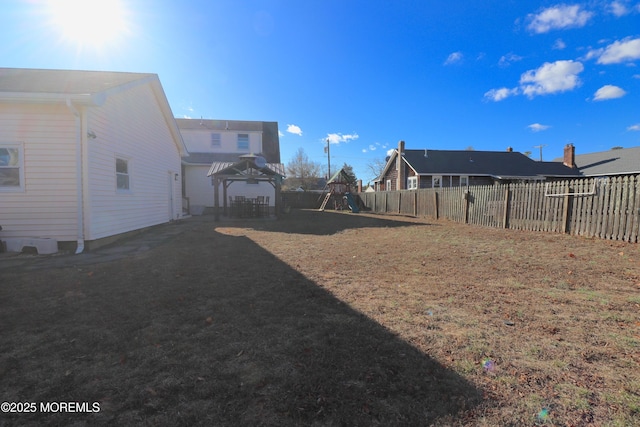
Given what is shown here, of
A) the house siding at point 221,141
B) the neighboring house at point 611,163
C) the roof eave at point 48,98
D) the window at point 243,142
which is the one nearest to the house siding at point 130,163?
the roof eave at point 48,98

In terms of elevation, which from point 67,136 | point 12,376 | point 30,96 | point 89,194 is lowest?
point 12,376

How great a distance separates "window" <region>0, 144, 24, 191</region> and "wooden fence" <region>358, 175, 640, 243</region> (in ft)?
43.1

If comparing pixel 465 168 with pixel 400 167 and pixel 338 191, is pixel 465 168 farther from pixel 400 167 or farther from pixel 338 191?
pixel 338 191

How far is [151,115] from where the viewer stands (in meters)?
10.4

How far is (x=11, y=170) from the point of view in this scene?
21.6 ft

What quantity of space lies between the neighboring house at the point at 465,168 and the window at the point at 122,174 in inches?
846

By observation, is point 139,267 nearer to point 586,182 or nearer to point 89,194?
point 89,194

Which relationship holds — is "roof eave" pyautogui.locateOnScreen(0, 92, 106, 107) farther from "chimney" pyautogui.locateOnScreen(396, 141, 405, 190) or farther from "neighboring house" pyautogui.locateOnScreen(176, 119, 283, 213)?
"chimney" pyautogui.locateOnScreen(396, 141, 405, 190)

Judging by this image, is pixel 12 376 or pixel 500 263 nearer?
pixel 12 376

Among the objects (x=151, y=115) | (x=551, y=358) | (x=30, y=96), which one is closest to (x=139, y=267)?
(x=30, y=96)

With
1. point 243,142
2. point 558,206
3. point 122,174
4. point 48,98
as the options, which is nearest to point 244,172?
point 122,174

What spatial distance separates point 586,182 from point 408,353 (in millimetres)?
8515

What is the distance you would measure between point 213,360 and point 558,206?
10.0 m

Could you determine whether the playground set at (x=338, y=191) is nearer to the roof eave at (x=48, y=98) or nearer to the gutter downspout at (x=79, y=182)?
the gutter downspout at (x=79, y=182)
